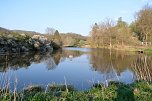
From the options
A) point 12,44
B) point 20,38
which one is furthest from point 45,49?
point 12,44

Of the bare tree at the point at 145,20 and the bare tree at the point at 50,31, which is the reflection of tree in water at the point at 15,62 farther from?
the bare tree at the point at 50,31

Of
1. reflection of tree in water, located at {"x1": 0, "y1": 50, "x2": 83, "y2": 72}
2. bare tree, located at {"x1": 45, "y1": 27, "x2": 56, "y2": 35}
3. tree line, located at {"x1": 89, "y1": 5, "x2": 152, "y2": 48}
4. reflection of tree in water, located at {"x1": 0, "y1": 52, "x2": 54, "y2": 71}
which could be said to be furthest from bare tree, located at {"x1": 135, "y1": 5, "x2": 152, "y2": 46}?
bare tree, located at {"x1": 45, "y1": 27, "x2": 56, "y2": 35}

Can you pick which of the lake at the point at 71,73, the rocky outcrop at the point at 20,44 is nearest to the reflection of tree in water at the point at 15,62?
the lake at the point at 71,73

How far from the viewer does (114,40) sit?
8312 centimetres

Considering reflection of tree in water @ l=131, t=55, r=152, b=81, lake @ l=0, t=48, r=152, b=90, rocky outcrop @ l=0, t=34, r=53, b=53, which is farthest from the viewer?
rocky outcrop @ l=0, t=34, r=53, b=53

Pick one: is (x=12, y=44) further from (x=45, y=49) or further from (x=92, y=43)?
(x=92, y=43)

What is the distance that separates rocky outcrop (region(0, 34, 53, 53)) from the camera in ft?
158

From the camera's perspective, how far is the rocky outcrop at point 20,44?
48.3 m

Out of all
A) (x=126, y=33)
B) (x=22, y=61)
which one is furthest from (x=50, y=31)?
(x=22, y=61)

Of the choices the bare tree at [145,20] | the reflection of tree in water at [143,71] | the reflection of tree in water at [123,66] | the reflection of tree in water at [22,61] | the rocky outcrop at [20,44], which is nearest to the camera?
the reflection of tree in water at [143,71]

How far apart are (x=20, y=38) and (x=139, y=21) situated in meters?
30.3

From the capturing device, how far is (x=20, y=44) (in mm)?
53438

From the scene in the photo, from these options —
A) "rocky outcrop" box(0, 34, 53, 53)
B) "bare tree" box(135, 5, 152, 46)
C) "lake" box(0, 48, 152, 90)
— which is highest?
"bare tree" box(135, 5, 152, 46)

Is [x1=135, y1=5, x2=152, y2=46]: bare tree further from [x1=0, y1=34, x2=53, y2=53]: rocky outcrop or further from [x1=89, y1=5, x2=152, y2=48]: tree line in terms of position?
[x1=0, y1=34, x2=53, y2=53]: rocky outcrop
